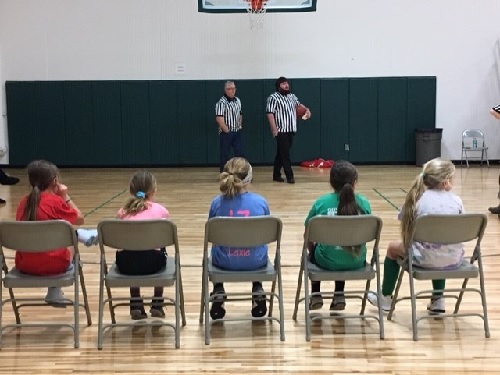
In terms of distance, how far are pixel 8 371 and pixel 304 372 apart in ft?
5.62

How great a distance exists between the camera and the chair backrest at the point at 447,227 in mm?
4781

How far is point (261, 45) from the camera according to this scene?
1449cm

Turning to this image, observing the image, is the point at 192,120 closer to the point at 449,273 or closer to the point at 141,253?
the point at 141,253

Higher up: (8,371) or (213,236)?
(213,236)

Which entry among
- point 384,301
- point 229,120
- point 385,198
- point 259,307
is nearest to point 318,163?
point 229,120

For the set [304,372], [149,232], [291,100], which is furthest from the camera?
[291,100]

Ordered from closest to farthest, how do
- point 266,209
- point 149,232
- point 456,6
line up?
point 149,232
point 266,209
point 456,6

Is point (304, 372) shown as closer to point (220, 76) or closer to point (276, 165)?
point (276, 165)

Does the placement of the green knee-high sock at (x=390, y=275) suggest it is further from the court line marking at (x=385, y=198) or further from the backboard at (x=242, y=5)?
the backboard at (x=242, y=5)

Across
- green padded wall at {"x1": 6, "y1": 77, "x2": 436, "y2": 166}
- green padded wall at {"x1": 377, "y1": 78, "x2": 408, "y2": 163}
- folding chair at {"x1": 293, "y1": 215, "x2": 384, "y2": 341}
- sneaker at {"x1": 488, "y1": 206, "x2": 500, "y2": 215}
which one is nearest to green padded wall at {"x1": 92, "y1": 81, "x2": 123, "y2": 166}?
green padded wall at {"x1": 6, "y1": 77, "x2": 436, "y2": 166}

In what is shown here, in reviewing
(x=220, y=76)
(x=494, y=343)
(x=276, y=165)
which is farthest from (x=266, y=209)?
(x=220, y=76)

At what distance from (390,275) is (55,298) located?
238cm

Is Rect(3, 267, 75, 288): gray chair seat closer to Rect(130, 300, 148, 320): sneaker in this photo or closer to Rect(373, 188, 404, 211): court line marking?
Rect(130, 300, 148, 320): sneaker

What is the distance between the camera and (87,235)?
16.4 feet
